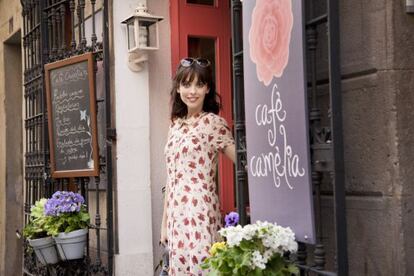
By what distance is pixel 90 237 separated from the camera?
5672 mm

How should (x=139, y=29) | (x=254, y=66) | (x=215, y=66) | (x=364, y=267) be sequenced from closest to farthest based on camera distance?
(x=364, y=267) → (x=254, y=66) → (x=139, y=29) → (x=215, y=66)

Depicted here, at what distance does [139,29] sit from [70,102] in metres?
1.22

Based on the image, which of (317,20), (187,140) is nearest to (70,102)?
(187,140)

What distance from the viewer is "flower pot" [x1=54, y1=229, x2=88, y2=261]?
5219 mm

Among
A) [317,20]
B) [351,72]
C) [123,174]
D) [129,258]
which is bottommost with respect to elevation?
[129,258]

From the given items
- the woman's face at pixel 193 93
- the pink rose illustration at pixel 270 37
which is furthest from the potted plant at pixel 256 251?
the woman's face at pixel 193 93

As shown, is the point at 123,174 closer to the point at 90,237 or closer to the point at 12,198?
the point at 90,237

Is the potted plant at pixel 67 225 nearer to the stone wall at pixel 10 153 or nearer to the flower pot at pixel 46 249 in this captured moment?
the flower pot at pixel 46 249

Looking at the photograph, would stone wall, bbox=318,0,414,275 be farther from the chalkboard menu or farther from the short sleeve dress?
the chalkboard menu

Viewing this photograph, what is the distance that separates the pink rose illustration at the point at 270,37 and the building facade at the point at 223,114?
128mm

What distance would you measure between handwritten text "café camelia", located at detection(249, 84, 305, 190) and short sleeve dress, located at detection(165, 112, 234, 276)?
601 millimetres

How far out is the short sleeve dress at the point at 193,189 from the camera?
374cm

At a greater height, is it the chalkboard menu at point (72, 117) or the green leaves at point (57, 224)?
the chalkboard menu at point (72, 117)

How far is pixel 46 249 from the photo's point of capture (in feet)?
17.7
